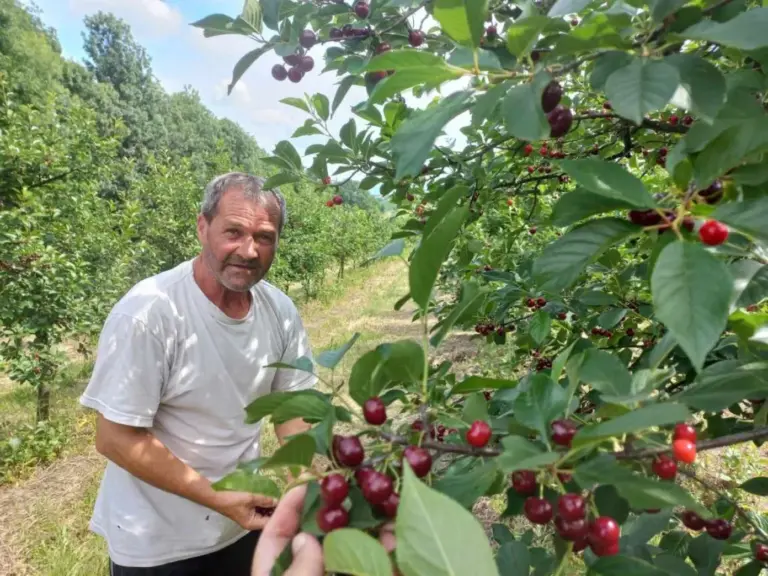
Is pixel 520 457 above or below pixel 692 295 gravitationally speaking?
below

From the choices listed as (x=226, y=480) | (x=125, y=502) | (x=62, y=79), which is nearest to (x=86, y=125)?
(x=125, y=502)

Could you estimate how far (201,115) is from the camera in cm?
3716

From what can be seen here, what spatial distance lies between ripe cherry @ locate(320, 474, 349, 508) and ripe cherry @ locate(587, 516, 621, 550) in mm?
314

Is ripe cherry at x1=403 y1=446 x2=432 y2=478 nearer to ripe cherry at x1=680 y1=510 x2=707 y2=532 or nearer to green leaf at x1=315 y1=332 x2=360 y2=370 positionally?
green leaf at x1=315 y1=332 x2=360 y2=370

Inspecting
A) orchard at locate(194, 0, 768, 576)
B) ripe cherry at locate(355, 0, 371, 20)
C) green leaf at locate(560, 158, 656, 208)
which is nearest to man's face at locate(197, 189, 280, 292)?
ripe cherry at locate(355, 0, 371, 20)

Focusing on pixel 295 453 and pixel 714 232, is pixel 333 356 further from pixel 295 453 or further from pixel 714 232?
pixel 714 232

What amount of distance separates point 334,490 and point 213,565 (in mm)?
1861

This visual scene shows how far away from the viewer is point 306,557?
0.60 m

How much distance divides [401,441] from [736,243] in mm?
542

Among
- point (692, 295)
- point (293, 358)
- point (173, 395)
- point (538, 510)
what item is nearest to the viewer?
point (692, 295)

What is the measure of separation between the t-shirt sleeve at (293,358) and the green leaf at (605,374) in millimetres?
1692

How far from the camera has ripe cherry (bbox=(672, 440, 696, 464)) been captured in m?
0.56

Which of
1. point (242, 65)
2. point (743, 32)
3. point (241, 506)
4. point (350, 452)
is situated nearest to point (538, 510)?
point (350, 452)

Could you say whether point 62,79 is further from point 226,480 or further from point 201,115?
point 226,480
